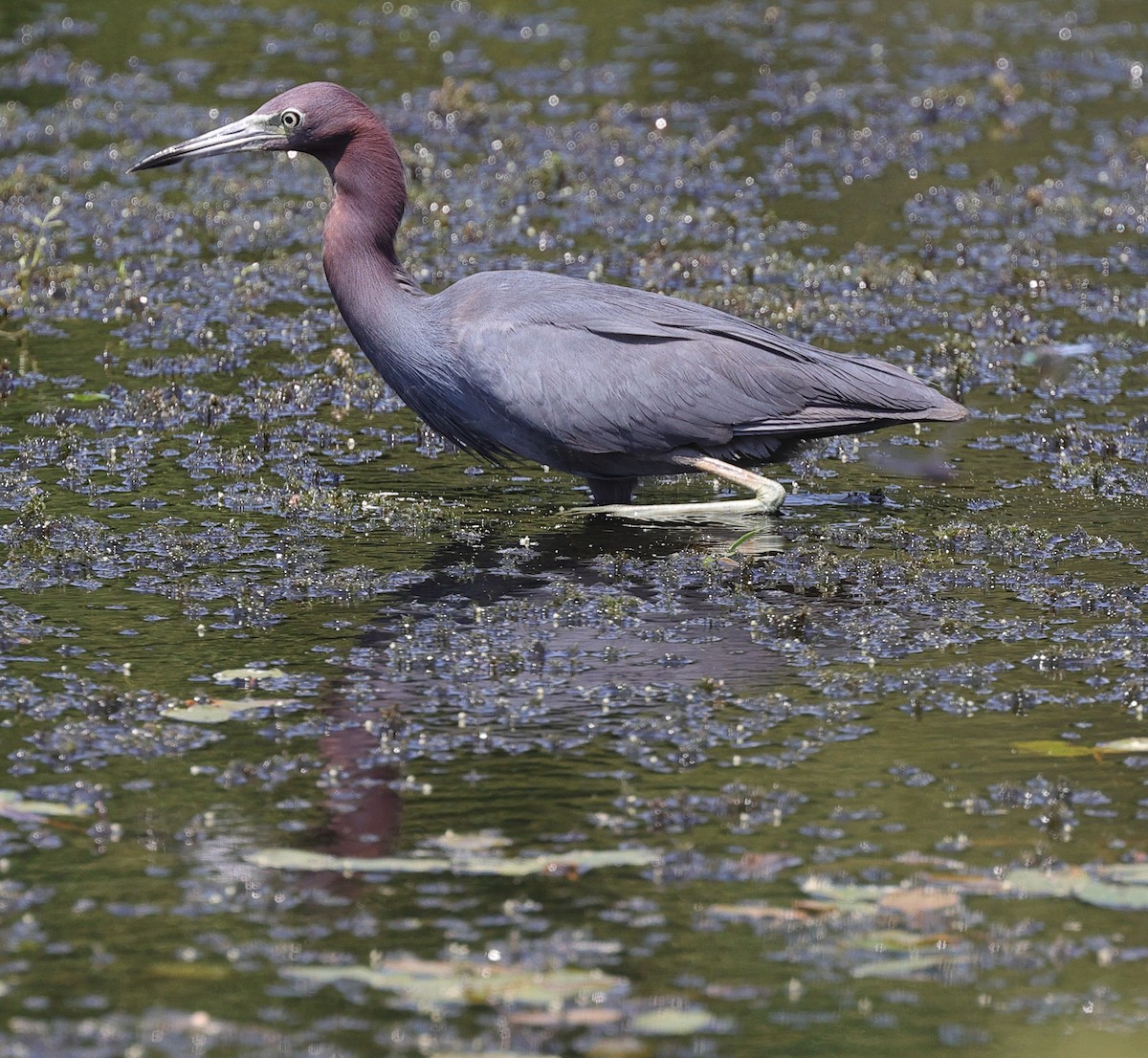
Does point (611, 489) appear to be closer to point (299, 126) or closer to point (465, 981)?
point (299, 126)

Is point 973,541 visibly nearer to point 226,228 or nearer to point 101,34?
point 226,228

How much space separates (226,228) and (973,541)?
6.91 metres

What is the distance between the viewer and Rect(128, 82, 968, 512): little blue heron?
8320 mm

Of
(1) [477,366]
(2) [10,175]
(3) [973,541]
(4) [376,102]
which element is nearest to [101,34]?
(4) [376,102]

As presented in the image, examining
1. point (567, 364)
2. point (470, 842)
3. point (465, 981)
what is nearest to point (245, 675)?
point (470, 842)

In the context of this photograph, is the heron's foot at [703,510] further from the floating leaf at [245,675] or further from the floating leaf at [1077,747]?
the floating leaf at [1077,747]

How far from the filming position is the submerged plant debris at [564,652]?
4750mm

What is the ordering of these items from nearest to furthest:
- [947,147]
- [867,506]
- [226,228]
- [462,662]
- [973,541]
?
1. [462,662]
2. [973,541]
3. [867,506]
4. [226,228]
5. [947,147]

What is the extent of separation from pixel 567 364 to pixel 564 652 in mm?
1862

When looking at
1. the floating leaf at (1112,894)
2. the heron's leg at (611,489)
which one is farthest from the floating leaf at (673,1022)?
the heron's leg at (611,489)

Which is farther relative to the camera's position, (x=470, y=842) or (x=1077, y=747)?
(x=1077, y=747)

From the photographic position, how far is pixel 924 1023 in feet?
15.1

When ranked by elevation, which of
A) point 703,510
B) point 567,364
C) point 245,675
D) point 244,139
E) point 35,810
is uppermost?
point 244,139

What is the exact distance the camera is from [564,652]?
6.86m
